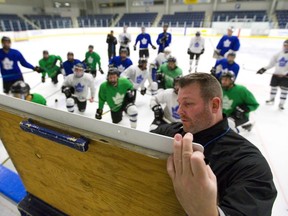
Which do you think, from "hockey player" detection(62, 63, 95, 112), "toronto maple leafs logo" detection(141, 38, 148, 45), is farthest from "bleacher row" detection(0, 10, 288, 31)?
"hockey player" detection(62, 63, 95, 112)

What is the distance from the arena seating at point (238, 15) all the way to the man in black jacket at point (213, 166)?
61.7 feet

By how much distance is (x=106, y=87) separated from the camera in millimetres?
3232

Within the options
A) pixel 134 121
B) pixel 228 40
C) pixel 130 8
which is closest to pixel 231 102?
pixel 134 121

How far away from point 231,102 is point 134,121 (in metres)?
1.52

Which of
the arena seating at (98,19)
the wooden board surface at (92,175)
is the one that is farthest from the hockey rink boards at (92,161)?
the arena seating at (98,19)

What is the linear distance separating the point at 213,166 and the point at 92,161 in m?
0.55

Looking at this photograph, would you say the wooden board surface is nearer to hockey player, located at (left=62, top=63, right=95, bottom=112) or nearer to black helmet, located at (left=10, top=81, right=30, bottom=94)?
black helmet, located at (left=10, top=81, right=30, bottom=94)

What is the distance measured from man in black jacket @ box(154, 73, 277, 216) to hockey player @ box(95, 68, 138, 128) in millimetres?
2064

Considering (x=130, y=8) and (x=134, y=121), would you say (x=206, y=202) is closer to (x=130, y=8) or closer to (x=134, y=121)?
(x=134, y=121)

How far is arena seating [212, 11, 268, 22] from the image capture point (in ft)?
53.3

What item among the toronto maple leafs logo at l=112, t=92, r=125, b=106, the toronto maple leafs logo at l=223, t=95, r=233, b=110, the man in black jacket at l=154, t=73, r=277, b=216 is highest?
the man in black jacket at l=154, t=73, r=277, b=216

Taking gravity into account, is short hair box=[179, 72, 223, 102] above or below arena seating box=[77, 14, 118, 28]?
below

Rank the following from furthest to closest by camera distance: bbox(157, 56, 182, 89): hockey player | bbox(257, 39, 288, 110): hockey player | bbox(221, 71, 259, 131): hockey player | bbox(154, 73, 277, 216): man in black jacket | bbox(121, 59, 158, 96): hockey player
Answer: bbox(121, 59, 158, 96): hockey player
bbox(157, 56, 182, 89): hockey player
bbox(257, 39, 288, 110): hockey player
bbox(221, 71, 259, 131): hockey player
bbox(154, 73, 277, 216): man in black jacket

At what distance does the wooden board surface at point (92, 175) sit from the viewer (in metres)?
0.63
